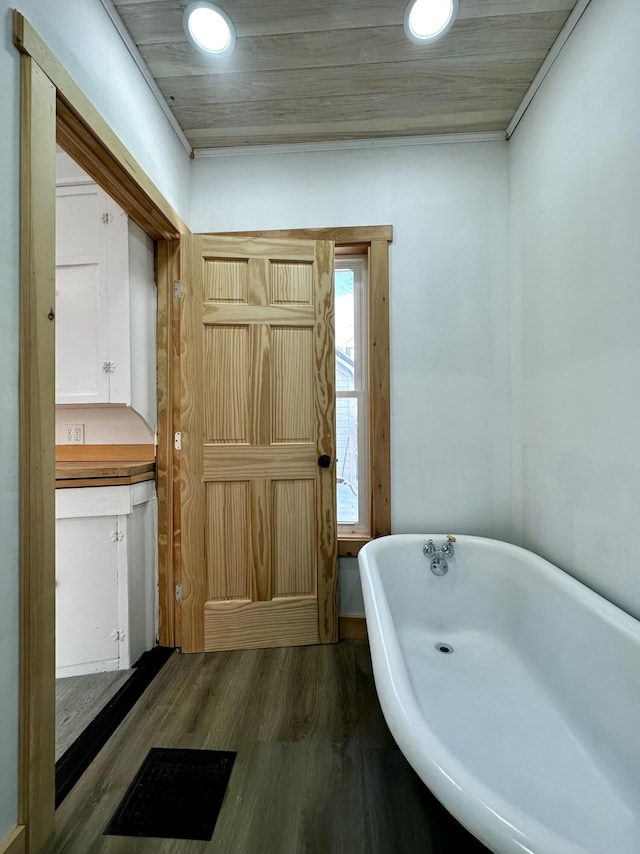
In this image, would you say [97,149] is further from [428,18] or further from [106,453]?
[106,453]

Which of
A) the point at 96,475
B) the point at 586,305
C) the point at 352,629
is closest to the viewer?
the point at 586,305

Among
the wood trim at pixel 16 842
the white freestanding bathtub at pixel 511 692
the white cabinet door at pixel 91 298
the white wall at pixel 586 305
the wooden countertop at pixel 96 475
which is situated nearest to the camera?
the white freestanding bathtub at pixel 511 692

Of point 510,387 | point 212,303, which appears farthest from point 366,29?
point 510,387

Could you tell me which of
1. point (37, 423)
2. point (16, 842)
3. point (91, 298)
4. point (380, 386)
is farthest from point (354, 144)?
point (16, 842)

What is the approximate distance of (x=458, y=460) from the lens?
201 centimetres

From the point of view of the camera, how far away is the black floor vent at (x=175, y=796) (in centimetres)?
105

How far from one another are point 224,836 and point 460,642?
107 centimetres

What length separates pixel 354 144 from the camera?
6.63ft

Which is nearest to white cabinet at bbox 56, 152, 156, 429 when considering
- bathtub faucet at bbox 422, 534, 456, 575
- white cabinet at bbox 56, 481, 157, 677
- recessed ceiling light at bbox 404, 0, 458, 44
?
white cabinet at bbox 56, 481, 157, 677

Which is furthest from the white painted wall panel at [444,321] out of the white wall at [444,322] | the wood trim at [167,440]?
the wood trim at [167,440]

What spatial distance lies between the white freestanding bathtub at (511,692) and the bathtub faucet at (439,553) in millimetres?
28

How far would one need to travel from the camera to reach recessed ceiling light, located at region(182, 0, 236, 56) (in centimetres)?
135

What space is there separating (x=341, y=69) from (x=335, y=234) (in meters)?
0.64

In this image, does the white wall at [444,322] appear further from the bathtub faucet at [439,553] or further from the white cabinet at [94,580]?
the white cabinet at [94,580]
